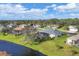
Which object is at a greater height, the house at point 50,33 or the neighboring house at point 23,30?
the neighboring house at point 23,30

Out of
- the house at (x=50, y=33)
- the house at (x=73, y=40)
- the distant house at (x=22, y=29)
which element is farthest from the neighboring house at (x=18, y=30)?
the house at (x=73, y=40)

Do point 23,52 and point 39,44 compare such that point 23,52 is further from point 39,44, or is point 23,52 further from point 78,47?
point 78,47

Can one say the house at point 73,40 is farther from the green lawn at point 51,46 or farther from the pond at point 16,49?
the pond at point 16,49

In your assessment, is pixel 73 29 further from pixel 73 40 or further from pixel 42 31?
pixel 42 31

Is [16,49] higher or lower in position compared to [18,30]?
lower

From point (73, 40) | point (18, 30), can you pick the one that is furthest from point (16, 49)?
point (73, 40)
